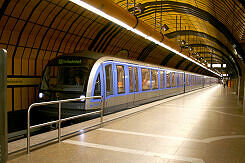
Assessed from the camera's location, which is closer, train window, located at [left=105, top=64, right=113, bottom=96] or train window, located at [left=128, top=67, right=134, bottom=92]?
train window, located at [left=105, top=64, right=113, bottom=96]

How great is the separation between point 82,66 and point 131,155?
17.1 ft

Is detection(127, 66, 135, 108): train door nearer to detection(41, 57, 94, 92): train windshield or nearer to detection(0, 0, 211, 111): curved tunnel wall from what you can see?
detection(41, 57, 94, 92): train windshield

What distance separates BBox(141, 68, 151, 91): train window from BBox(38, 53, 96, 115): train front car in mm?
4900

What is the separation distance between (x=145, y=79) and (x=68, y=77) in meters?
5.80

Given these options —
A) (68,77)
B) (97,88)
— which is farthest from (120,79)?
(68,77)

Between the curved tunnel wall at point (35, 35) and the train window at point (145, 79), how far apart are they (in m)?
5.09

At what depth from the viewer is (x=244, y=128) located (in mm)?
7281

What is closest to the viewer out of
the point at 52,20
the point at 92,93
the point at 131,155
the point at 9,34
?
the point at 131,155


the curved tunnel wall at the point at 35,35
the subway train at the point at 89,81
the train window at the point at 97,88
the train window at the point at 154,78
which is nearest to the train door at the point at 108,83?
the subway train at the point at 89,81

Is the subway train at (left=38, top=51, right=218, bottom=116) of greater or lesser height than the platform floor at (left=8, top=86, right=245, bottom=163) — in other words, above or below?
above

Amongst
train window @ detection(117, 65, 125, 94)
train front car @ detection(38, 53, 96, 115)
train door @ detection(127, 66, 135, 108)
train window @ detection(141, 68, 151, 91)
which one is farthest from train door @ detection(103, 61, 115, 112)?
train window @ detection(141, 68, 151, 91)

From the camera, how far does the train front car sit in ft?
28.4

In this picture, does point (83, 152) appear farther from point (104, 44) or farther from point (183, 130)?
point (104, 44)

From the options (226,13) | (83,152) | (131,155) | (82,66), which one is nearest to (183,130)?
(131,155)
